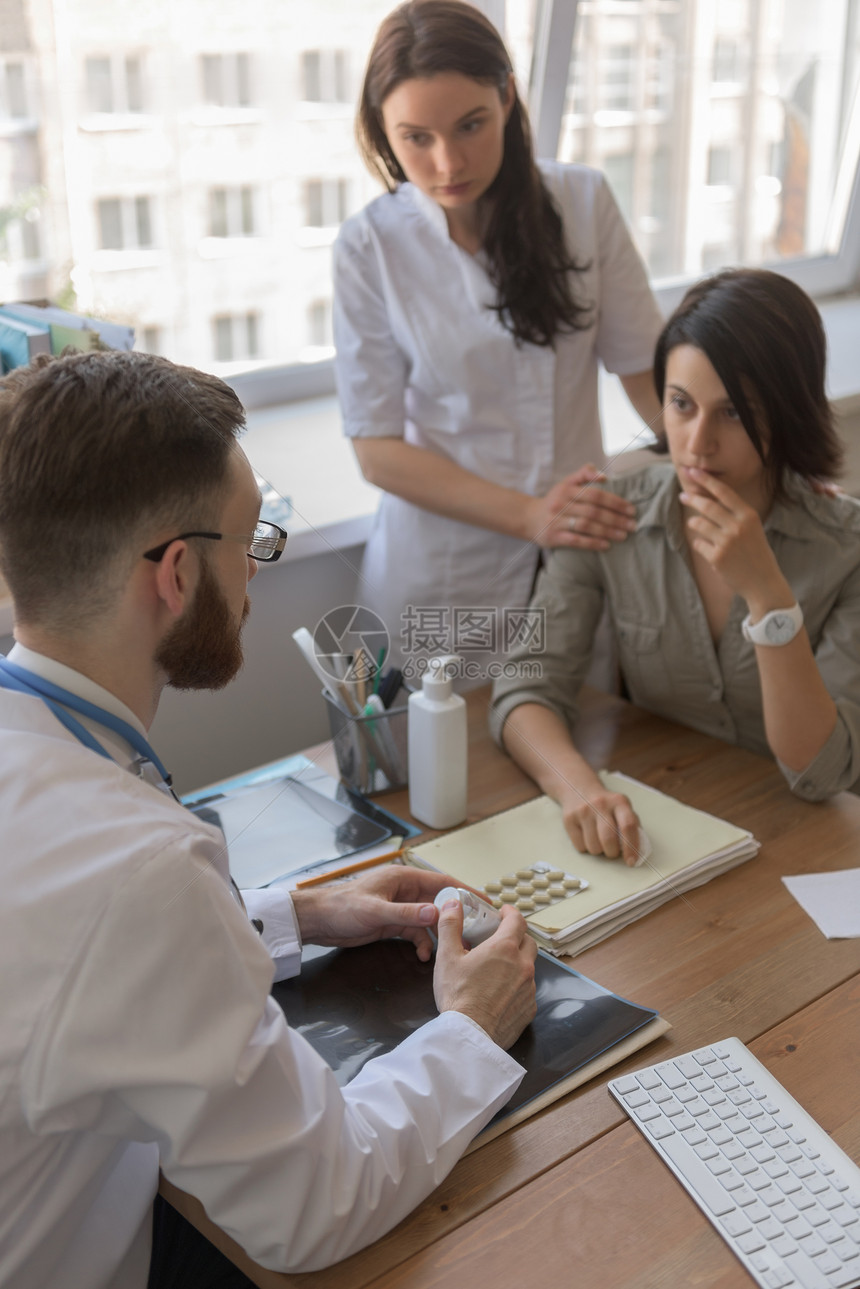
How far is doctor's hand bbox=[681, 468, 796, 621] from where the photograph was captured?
4.66 feet

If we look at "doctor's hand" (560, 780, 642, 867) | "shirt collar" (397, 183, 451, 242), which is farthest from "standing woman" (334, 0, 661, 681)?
"doctor's hand" (560, 780, 642, 867)

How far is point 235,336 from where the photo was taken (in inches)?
92.0

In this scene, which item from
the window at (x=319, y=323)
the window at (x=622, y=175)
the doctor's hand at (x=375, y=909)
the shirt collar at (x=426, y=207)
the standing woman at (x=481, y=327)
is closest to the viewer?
the doctor's hand at (x=375, y=909)

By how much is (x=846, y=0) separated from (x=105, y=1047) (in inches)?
143

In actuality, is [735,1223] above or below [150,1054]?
below

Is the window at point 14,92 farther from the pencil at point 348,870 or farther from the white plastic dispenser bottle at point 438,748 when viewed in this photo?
the pencil at point 348,870

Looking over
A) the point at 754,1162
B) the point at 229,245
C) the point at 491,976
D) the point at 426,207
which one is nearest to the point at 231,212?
the point at 229,245

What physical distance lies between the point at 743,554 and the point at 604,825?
40 cm

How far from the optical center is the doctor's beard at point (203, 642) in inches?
37.4

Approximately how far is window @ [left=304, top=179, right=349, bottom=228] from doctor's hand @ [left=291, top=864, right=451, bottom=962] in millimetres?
1657

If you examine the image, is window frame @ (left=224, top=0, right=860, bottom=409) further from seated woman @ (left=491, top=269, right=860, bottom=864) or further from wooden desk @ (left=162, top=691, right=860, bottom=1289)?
wooden desk @ (left=162, top=691, right=860, bottom=1289)

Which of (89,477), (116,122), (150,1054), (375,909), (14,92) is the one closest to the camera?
(150,1054)

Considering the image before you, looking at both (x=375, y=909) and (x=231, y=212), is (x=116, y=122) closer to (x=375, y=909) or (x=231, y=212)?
(x=231, y=212)

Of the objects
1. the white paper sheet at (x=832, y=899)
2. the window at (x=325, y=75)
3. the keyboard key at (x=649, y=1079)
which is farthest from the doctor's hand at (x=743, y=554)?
the window at (x=325, y=75)
